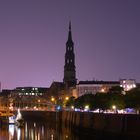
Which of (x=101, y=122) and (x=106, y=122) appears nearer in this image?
(x=106, y=122)

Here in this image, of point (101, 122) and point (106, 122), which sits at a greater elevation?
point (101, 122)

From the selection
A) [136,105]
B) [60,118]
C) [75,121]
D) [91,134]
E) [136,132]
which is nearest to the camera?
[136,132]

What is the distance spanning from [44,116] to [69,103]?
9022 millimetres

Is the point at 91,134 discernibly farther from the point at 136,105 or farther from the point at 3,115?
the point at 3,115

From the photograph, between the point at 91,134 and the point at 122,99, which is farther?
the point at 122,99

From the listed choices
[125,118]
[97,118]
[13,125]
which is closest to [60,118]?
[13,125]

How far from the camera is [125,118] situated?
244ft

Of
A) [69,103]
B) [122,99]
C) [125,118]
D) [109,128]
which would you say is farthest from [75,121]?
[69,103]

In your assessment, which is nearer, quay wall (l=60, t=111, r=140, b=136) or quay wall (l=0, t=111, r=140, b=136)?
quay wall (l=60, t=111, r=140, b=136)

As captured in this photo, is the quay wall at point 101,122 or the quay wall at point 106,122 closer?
the quay wall at point 106,122

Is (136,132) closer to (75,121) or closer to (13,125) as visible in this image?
(75,121)

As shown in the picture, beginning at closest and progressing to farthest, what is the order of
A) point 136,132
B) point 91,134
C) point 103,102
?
point 136,132
point 91,134
point 103,102

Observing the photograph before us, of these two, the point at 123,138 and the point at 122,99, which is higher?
the point at 122,99

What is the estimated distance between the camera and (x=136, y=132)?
69.7 meters
